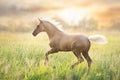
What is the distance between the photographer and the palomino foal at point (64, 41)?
16.3 feet

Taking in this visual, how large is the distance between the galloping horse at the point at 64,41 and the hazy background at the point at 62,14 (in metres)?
0.10

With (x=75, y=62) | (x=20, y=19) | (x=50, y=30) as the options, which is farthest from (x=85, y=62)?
(x=20, y=19)

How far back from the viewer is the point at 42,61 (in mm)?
5016

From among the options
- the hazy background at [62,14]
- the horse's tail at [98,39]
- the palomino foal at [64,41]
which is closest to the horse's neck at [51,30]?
the palomino foal at [64,41]

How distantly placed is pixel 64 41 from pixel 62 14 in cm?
29

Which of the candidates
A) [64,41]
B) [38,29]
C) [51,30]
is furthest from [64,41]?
[38,29]

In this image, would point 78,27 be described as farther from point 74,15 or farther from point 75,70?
point 75,70

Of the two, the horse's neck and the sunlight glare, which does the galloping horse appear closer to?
the horse's neck

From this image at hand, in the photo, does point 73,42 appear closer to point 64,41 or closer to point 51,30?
point 64,41

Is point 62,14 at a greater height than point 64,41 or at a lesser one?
greater

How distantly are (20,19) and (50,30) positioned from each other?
340mm

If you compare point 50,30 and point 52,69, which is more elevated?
point 50,30

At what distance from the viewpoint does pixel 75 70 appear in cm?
499

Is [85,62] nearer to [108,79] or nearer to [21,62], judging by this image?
[108,79]
